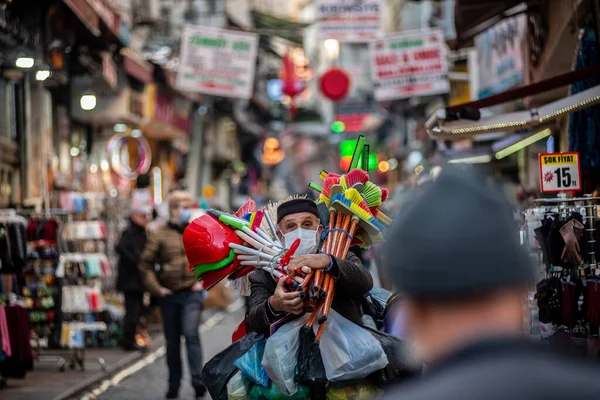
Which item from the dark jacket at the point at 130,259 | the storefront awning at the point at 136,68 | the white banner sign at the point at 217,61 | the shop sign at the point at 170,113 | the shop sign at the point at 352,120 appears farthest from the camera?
the shop sign at the point at 352,120

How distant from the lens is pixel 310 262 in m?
5.40

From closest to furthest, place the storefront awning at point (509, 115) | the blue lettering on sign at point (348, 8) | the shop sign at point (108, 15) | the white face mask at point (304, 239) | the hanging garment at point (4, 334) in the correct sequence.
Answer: the white face mask at point (304, 239) → the storefront awning at point (509, 115) → the hanging garment at point (4, 334) → the shop sign at point (108, 15) → the blue lettering on sign at point (348, 8)

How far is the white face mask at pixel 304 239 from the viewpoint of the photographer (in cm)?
590

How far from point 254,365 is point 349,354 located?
1.75ft

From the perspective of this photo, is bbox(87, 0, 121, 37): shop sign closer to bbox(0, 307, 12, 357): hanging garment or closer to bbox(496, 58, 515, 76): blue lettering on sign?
bbox(0, 307, 12, 357): hanging garment

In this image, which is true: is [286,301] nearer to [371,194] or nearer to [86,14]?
[371,194]

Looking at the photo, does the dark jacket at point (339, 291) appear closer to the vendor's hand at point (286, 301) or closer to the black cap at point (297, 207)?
the vendor's hand at point (286, 301)

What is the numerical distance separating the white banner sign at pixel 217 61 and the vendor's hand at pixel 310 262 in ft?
44.6

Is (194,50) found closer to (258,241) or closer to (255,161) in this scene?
(258,241)

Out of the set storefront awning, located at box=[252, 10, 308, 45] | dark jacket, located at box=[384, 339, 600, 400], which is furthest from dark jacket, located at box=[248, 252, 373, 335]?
storefront awning, located at box=[252, 10, 308, 45]

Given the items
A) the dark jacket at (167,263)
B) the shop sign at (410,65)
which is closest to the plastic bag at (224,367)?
the dark jacket at (167,263)

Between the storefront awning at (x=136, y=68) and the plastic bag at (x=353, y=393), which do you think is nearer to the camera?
the plastic bag at (x=353, y=393)

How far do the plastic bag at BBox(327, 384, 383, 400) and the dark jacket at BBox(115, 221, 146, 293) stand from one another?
31.8 feet

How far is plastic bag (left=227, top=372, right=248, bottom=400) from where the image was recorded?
5625mm
